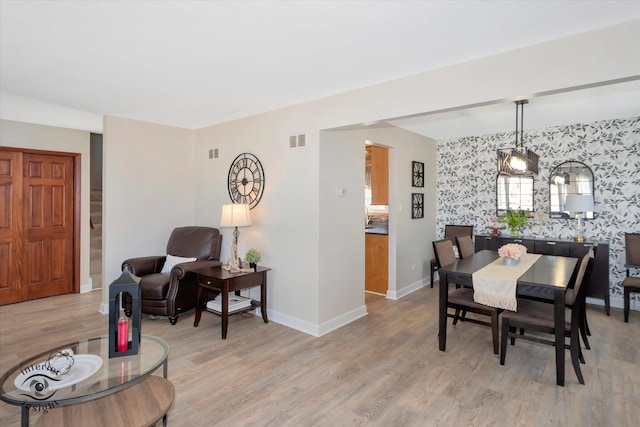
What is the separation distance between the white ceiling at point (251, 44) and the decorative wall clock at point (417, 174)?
2.00 meters

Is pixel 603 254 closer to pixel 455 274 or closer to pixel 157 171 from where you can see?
pixel 455 274

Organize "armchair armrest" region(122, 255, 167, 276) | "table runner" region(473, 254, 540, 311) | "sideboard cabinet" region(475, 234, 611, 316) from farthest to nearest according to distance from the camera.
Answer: "sideboard cabinet" region(475, 234, 611, 316)
"armchair armrest" region(122, 255, 167, 276)
"table runner" region(473, 254, 540, 311)

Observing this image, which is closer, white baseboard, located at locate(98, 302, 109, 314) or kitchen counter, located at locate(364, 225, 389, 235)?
white baseboard, located at locate(98, 302, 109, 314)

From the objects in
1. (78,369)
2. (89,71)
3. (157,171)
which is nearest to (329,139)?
(89,71)

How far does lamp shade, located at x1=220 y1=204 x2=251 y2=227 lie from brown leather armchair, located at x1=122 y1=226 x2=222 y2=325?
22.4 inches

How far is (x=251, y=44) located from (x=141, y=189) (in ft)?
9.86

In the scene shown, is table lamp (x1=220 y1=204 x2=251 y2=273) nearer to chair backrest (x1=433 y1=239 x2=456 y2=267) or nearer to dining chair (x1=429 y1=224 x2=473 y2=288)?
Result: chair backrest (x1=433 y1=239 x2=456 y2=267)

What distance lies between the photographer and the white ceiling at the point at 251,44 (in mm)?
1977

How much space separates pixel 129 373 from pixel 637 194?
19.1 ft

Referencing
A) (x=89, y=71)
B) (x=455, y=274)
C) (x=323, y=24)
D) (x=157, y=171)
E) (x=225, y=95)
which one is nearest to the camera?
(x=323, y=24)

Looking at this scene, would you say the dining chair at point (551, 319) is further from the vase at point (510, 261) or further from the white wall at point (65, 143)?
the white wall at point (65, 143)

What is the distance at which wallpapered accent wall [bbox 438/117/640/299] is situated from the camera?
4586mm

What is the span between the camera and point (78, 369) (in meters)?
1.96

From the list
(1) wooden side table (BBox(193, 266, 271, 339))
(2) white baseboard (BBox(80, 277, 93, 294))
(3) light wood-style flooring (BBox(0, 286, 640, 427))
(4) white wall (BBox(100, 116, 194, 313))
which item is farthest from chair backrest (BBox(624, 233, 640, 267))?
(2) white baseboard (BBox(80, 277, 93, 294))
